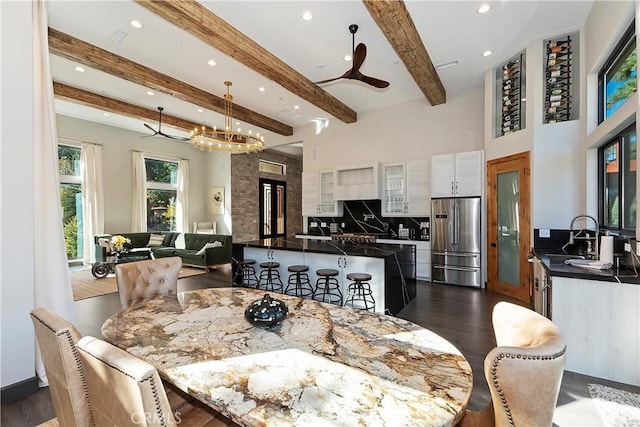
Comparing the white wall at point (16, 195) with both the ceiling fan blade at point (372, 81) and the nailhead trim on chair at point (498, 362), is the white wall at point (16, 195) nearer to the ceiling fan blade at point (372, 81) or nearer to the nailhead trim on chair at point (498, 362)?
the ceiling fan blade at point (372, 81)

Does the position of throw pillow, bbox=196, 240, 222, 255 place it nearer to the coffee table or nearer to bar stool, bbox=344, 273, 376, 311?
the coffee table

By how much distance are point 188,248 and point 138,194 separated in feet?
8.16

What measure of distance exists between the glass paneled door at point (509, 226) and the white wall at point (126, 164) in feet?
25.0

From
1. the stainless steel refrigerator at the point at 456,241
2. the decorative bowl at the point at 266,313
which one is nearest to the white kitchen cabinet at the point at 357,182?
the stainless steel refrigerator at the point at 456,241

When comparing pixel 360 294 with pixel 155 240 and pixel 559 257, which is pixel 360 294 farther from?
pixel 155 240

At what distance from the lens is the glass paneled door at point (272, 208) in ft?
33.7

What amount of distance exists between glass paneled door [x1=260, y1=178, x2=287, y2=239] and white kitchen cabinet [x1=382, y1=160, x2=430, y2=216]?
5.11 m

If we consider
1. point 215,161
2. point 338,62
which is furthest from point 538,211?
point 215,161

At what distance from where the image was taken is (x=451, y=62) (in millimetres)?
4629

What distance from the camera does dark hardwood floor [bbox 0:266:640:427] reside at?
206cm

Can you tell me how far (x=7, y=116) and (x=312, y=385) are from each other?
3.04 meters

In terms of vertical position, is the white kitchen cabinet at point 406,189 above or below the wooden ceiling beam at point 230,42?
below

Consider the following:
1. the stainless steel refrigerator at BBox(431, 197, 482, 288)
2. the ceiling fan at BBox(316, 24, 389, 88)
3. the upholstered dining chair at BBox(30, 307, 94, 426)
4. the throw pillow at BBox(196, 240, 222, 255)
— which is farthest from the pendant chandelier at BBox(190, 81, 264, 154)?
the upholstered dining chair at BBox(30, 307, 94, 426)

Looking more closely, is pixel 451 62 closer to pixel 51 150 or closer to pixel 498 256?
pixel 498 256
